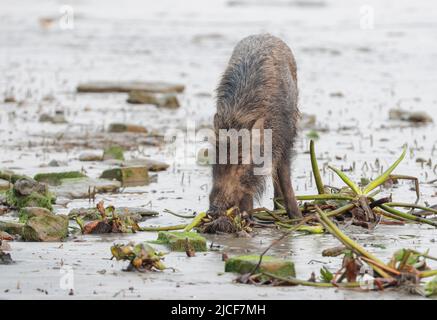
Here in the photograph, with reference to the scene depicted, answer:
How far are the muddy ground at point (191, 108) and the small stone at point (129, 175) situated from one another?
0.20 meters

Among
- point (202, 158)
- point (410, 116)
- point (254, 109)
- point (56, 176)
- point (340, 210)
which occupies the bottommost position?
point (340, 210)

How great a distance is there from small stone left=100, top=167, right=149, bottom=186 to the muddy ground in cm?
20

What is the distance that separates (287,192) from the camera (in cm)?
1009

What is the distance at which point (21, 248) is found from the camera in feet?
28.4

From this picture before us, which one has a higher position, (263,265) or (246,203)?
(246,203)

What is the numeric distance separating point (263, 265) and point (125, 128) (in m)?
9.11

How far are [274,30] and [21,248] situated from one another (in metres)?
25.8

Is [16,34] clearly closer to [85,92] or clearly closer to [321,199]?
[85,92]

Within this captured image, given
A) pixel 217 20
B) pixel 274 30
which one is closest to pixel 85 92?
pixel 274 30

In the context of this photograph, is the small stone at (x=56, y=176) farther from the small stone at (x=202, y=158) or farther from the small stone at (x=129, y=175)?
the small stone at (x=202, y=158)

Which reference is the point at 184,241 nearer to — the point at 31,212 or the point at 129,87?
the point at 31,212

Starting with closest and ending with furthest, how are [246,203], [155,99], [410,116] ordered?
[246,203], [410,116], [155,99]

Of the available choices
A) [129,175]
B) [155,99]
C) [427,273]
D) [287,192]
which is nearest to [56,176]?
[129,175]

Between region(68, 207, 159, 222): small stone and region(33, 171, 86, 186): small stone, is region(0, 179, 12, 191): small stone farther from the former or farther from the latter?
region(68, 207, 159, 222): small stone
